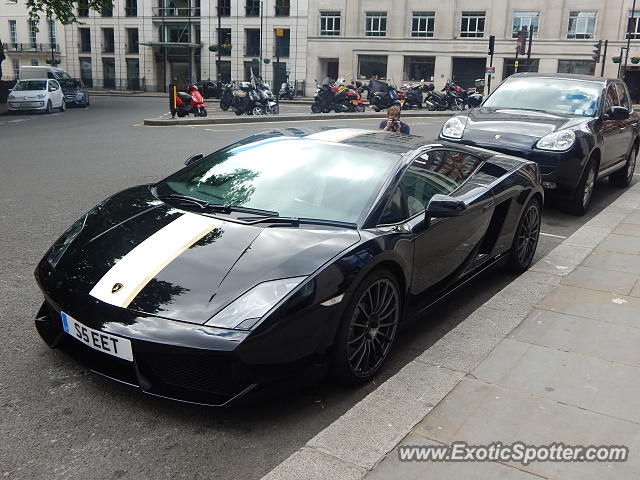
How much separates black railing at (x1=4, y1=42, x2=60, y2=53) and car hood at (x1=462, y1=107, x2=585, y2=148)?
6544 cm

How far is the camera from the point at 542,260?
609cm

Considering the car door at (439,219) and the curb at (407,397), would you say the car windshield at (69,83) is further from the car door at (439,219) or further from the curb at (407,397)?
the curb at (407,397)

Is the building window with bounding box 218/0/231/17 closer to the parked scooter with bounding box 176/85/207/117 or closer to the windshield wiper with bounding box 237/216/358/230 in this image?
the parked scooter with bounding box 176/85/207/117

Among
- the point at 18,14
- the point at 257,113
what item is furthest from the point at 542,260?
the point at 18,14

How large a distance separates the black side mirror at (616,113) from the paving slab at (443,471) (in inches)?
282

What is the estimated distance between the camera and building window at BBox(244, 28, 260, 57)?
58688 mm

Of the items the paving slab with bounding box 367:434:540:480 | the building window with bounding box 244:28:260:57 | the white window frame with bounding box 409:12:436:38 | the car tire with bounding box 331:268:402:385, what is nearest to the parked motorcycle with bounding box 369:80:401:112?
the white window frame with bounding box 409:12:436:38

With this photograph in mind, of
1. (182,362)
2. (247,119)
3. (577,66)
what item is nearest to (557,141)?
(182,362)

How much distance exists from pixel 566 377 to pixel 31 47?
2910 inches

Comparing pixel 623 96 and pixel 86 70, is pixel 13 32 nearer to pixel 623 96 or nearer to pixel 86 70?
pixel 86 70

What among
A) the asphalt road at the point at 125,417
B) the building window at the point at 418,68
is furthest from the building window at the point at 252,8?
the asphalt road at the point at 125,417

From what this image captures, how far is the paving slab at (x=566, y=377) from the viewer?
331 cm

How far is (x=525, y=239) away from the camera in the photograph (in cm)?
575

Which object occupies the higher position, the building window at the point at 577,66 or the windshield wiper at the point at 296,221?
the building window at the point at 577,66
